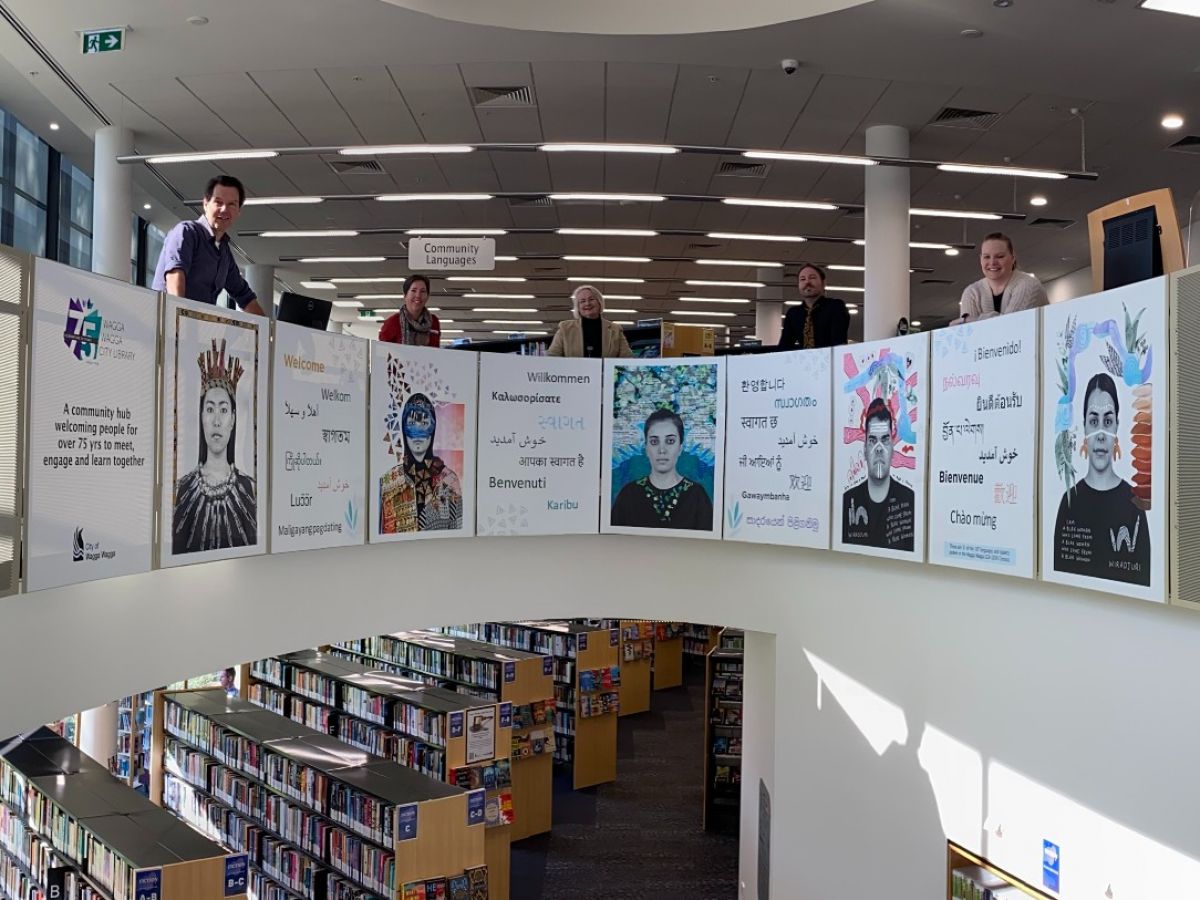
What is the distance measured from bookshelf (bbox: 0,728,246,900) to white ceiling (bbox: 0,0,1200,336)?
5939 mm

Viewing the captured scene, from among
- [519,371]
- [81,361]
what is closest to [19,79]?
[519,371]

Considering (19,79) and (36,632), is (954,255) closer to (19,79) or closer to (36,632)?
(19,79)

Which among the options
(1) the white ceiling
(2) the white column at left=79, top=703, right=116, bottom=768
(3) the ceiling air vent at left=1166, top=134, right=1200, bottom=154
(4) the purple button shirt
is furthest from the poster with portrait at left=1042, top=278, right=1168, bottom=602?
(2) the white column at left=79, top=703, right=116, bottom=768

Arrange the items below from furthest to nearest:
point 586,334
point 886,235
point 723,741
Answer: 1. point 723,741
2. point 886,235
3. point 586,334

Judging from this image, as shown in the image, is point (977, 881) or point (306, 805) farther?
point (306, 805)

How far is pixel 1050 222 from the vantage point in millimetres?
12727

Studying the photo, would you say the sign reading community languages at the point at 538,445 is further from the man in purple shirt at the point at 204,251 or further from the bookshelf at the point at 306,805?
the bookshelf at the point at 306,805

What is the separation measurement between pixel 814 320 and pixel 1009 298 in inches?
67.6

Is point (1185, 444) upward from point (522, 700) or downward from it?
upward

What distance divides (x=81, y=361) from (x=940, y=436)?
3.90 meters

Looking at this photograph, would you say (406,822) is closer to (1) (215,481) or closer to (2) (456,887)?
(2) (456,887)

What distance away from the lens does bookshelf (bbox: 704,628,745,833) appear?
9688 millimetres

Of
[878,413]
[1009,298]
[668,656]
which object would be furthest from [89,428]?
[668,656]

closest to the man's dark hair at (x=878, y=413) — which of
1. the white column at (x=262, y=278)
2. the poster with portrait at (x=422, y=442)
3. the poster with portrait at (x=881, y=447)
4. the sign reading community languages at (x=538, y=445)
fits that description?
the poster with portrait at (x=881, y=447)
